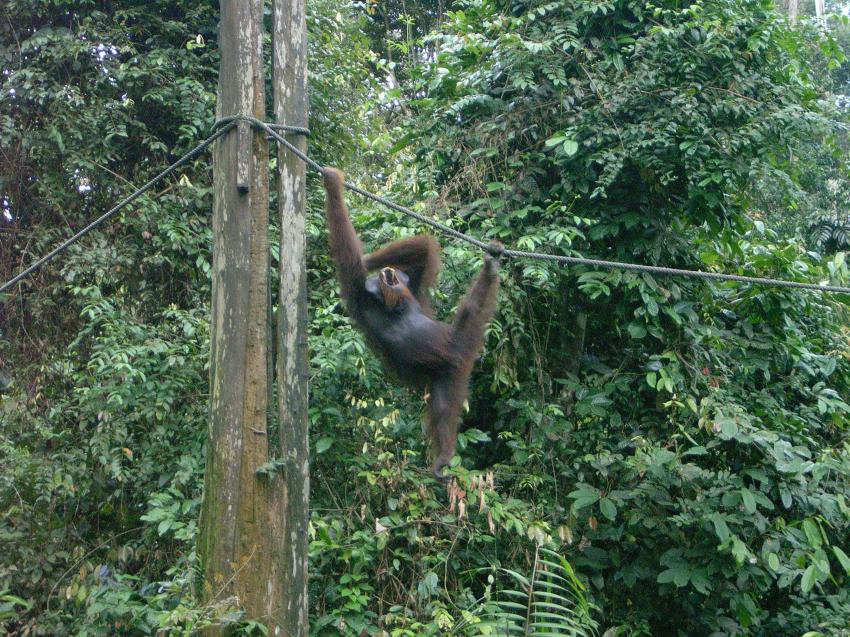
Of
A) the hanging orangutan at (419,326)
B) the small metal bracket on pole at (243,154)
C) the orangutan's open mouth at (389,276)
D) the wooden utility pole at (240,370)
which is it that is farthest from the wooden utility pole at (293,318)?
the orangutan's open mouth at (389,276)

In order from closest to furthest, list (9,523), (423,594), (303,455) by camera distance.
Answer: (303,455)
(423,594)
(9,523)

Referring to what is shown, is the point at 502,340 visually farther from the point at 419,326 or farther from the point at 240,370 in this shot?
the point at 240,370

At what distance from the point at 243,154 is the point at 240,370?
92 cm

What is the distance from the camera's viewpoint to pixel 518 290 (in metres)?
5.31

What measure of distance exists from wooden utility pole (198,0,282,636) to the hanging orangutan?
2.77 ft

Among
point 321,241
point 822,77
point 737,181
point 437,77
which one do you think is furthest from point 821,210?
point 321,241

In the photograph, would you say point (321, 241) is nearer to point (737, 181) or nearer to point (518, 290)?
point (518, 290)

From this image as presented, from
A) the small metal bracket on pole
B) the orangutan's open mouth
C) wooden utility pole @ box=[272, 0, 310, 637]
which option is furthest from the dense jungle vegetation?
the small metal bracket on pole

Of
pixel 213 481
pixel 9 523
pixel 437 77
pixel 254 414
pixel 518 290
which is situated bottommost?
pixel 9 523

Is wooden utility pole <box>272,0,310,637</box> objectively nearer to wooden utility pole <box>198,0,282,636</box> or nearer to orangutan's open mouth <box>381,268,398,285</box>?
wooden utility pole <box>198,0,282,636</box>

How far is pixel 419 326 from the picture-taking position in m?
4.46

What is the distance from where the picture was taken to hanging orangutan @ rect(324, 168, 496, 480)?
4.26 meters

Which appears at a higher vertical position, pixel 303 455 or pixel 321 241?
pixel 321 241

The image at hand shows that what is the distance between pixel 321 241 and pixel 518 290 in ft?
4.85
